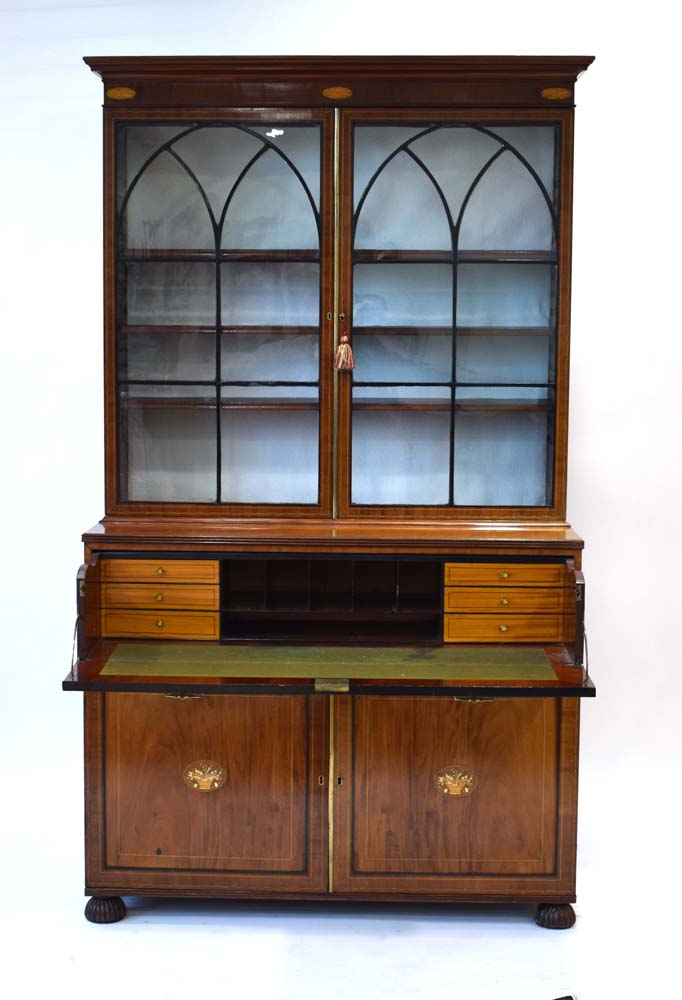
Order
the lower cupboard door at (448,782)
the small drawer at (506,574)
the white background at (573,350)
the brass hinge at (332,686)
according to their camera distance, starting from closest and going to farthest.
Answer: the brass hinge at (332,686), the lower cupboard door at (448,782), the small drawer at (506,574), the white background at (573,350)

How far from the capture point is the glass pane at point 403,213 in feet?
10.9

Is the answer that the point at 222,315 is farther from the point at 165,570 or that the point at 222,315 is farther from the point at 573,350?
the point at 573,350

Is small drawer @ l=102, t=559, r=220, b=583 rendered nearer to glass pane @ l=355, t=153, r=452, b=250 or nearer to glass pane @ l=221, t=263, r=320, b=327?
glass pane @ l=221, t=263, r=320, b=327

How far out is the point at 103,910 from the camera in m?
3.20

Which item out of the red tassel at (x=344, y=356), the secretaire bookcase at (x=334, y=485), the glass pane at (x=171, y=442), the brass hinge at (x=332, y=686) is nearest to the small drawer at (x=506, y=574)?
the secretaire bookcase at (x=334, y=485)

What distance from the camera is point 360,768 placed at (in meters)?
3.15

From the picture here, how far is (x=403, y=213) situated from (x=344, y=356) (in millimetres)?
376

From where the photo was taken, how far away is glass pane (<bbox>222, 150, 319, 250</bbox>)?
3326mm

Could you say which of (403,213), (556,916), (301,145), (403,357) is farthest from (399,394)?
(556,916)

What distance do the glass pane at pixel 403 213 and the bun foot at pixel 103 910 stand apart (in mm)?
1654

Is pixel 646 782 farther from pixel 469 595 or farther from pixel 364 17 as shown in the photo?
pixel 364 17

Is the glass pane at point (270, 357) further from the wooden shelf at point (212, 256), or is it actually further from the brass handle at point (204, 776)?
the brass handle at point (204, 776)

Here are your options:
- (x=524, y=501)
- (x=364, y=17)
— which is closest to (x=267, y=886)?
(x=524, y=501)

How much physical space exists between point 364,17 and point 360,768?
2.13 meters
